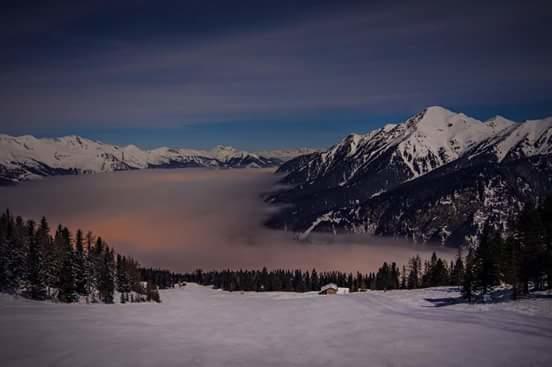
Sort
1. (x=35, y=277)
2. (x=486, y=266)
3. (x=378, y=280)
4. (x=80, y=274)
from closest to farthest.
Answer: (x=486, y=266) → (x=35, y=277) → (x=80, y=274) → (x=378, y=280)

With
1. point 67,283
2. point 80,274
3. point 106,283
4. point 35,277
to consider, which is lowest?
point 106,283

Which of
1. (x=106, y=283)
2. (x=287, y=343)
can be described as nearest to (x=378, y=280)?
(x=106, y=283)

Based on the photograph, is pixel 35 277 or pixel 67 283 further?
pixel 35 277

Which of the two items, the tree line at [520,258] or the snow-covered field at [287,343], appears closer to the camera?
the snow-covered field at [287,343]

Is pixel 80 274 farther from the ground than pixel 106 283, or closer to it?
farther from the ground

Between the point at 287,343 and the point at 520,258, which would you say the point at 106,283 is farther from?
the point at 520,258

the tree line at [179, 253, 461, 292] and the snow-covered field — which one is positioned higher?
the snow-covered field

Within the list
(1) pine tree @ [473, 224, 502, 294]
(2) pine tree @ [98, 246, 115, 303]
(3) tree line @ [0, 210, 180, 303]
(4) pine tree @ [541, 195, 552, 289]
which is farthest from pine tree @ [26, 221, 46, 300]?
(4) pine tree @ [541, 195, 552, 289]

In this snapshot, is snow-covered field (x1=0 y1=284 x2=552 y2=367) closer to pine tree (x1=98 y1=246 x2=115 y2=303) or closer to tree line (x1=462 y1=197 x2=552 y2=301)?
tree line (x1=462 y1=197 x2=552 y2=301)

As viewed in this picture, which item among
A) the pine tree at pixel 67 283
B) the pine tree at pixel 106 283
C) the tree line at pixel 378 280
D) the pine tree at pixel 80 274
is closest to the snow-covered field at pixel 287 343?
the pine tree at pixel 67 283

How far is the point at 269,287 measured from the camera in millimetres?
187625

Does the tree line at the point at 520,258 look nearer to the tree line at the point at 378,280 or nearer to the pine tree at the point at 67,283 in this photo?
the tree line at the point at 378,280

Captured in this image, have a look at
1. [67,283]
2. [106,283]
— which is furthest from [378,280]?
[67,283]

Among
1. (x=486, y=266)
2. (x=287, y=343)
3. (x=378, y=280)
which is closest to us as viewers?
(x=287, y=343)
